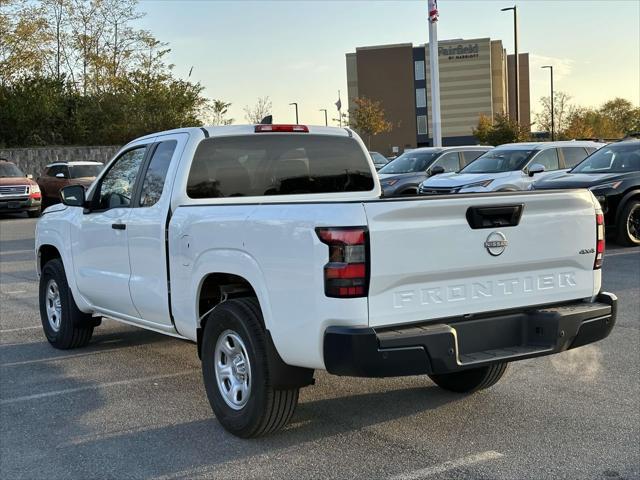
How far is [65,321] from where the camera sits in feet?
22.3

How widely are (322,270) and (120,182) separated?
2.94m

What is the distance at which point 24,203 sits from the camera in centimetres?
2353

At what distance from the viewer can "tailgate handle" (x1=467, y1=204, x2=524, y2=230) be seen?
4.01m

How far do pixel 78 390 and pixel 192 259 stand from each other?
168 cm

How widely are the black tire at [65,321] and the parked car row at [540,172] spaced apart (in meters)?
6.36

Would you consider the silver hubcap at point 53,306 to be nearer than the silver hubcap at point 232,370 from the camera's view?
No

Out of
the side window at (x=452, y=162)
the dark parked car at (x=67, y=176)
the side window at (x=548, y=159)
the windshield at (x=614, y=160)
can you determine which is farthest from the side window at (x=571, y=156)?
the dark parked car at (x=67, y=176)

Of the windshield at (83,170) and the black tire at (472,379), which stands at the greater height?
the windshield at (83,170)

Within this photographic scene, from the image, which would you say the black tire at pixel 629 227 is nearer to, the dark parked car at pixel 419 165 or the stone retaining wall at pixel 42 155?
the dark parked car at pixel 419 165

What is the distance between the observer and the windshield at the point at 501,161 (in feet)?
49.1

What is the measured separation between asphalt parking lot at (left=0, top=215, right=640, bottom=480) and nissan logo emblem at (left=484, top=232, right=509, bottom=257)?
116cm

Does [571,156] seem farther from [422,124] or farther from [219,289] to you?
[422,124]

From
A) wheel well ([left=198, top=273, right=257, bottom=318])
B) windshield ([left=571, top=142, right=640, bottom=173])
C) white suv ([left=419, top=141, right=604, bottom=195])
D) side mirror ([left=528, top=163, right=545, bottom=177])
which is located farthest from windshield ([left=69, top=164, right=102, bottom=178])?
wheel well ([left=198, top=273, right=257, bottom=318])

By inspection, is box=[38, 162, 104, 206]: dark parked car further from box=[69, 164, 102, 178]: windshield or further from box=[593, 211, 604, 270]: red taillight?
box=[593, 211, 604, 270]: red taillight
